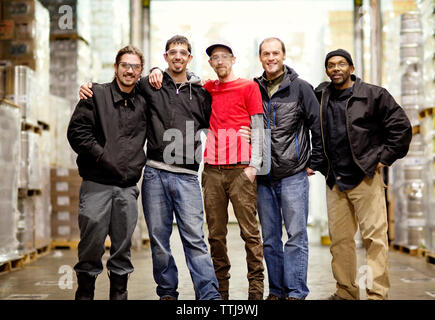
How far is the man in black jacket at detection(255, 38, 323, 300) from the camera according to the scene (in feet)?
10.5

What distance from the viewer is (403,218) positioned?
655cm

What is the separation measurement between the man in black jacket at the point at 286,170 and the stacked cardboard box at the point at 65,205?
4.13 metres

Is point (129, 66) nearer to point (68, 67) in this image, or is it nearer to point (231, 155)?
point (231, 155)

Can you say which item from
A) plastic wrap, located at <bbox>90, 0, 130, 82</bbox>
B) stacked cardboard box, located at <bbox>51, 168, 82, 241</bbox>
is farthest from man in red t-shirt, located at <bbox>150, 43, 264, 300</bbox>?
plastic wrap, located at <bbox>90, 0, 130, 82</bbox>

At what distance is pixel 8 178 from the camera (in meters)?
5.16

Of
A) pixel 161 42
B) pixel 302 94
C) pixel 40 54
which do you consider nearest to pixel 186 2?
pixel 161 42

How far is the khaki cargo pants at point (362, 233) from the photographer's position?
3180 mm

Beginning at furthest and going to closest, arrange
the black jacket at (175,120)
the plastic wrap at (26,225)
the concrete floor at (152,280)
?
1. the plastic wrap at (26,225)
2. the concrete floor at (152,280)
3. the black jacket at (175,120)

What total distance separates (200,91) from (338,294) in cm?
160

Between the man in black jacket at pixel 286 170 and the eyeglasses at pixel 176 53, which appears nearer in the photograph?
the eyeglasses at pixel 176 53

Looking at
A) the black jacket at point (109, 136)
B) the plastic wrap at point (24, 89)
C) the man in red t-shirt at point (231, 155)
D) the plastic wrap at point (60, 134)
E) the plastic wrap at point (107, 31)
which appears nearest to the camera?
the black jacket at point (109, 136)

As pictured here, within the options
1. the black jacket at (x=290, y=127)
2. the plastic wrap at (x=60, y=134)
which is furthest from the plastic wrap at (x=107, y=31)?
the black jacket at (x=290, y=127)

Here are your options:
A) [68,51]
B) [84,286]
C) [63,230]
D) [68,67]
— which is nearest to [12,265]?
[63,230]

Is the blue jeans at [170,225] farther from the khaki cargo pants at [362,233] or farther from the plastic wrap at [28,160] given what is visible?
the plastic wrap at [28,160]
